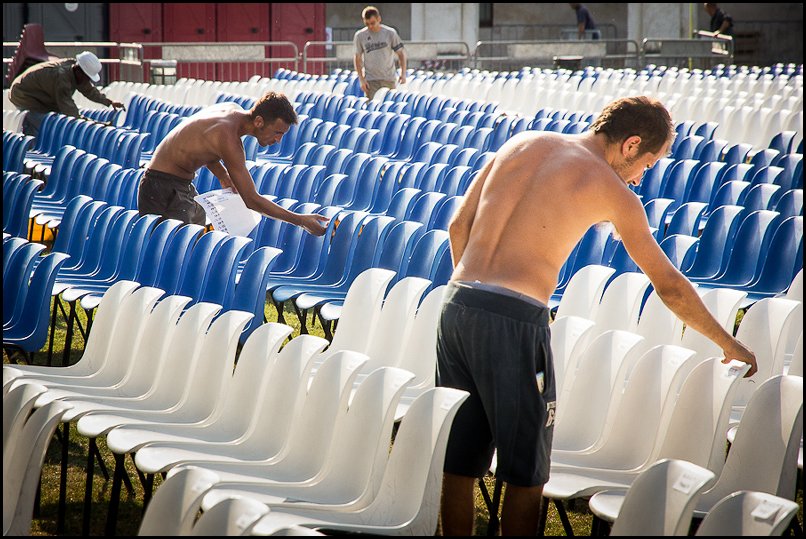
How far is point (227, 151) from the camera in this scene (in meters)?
6.63

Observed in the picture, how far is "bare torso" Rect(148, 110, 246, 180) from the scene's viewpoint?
6.70 m

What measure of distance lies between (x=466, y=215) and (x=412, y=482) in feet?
2.76

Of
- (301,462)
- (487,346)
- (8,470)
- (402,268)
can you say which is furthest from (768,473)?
(402,268)

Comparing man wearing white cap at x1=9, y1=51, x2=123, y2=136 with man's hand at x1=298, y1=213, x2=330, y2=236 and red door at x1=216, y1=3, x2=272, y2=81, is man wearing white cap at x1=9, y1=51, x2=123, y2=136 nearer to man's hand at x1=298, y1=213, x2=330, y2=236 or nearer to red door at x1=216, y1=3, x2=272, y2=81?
man's hand at x1=298, y1=213, x2=330, y2=236

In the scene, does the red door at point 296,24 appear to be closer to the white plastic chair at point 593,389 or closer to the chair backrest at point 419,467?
the white plastic chair at point 593,389

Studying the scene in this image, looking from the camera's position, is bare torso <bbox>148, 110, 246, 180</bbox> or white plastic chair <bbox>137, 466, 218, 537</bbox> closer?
white plastic chair <bbox>137, 466, 218, 537</bbox>

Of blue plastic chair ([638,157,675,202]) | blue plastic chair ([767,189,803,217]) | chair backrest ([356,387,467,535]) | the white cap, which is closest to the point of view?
chair backrest ([356,387,467,535])

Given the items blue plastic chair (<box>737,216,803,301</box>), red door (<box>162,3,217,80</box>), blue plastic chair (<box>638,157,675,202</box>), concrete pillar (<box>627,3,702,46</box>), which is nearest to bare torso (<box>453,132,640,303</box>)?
blue plastic chair (<box>737,216,803,301</box>)

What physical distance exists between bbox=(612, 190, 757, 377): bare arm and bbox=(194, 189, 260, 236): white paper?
3.46 metres

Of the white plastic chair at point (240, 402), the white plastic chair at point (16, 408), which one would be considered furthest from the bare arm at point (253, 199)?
the white plastic chair at point (16, 408)

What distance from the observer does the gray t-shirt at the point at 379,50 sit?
14.8 m

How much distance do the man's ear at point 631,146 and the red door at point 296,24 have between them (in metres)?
26.2

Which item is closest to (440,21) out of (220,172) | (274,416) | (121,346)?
(220,172)

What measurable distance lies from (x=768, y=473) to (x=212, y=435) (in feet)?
6.41
